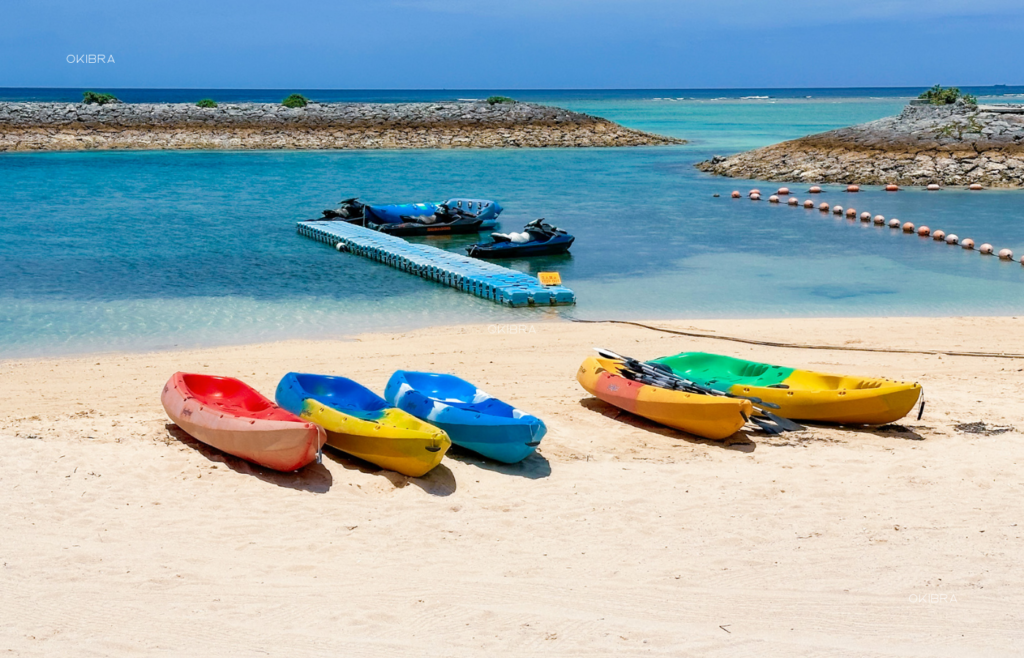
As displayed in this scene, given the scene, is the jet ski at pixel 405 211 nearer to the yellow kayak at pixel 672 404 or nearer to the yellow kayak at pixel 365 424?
the yellow kayak at pixel 672 404

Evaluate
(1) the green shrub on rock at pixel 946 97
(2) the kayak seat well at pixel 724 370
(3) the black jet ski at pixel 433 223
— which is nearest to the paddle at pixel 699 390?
(2) the kayak seat well at pixel 724 370

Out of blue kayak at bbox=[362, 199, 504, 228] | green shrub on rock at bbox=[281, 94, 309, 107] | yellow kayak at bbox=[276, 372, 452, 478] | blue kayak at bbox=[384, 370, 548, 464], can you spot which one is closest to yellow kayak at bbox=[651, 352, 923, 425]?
blue kayak at bbox=[384, 370, 548, 464]

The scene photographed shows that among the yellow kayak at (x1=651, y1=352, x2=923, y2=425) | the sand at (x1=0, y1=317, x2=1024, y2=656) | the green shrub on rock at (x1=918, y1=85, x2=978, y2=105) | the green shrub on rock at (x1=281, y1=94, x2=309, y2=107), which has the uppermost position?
the green shrub on rock at (x1=918, y1=85, x2=978, y2=105)

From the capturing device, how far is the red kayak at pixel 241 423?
8.36 m

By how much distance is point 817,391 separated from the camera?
10.4 meters

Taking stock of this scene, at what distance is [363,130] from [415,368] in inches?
1979

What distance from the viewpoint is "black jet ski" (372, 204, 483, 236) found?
85.7 feet

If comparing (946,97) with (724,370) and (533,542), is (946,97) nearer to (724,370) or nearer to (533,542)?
(724,370)

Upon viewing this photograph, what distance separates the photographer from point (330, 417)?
907 cm

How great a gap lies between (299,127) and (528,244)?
136ft

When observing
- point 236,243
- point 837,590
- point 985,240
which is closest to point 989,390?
point 837,590

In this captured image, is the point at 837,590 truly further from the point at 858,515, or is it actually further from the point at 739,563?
the point at 858,515

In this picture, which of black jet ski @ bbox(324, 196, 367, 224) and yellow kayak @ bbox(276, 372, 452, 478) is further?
black jet ski @ bbox(324, 196, 367, 224)

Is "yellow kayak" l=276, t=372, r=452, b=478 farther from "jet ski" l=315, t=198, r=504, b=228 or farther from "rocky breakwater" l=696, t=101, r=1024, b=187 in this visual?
"rocky breakwater" l=696, t=101, r=1024, b=187
